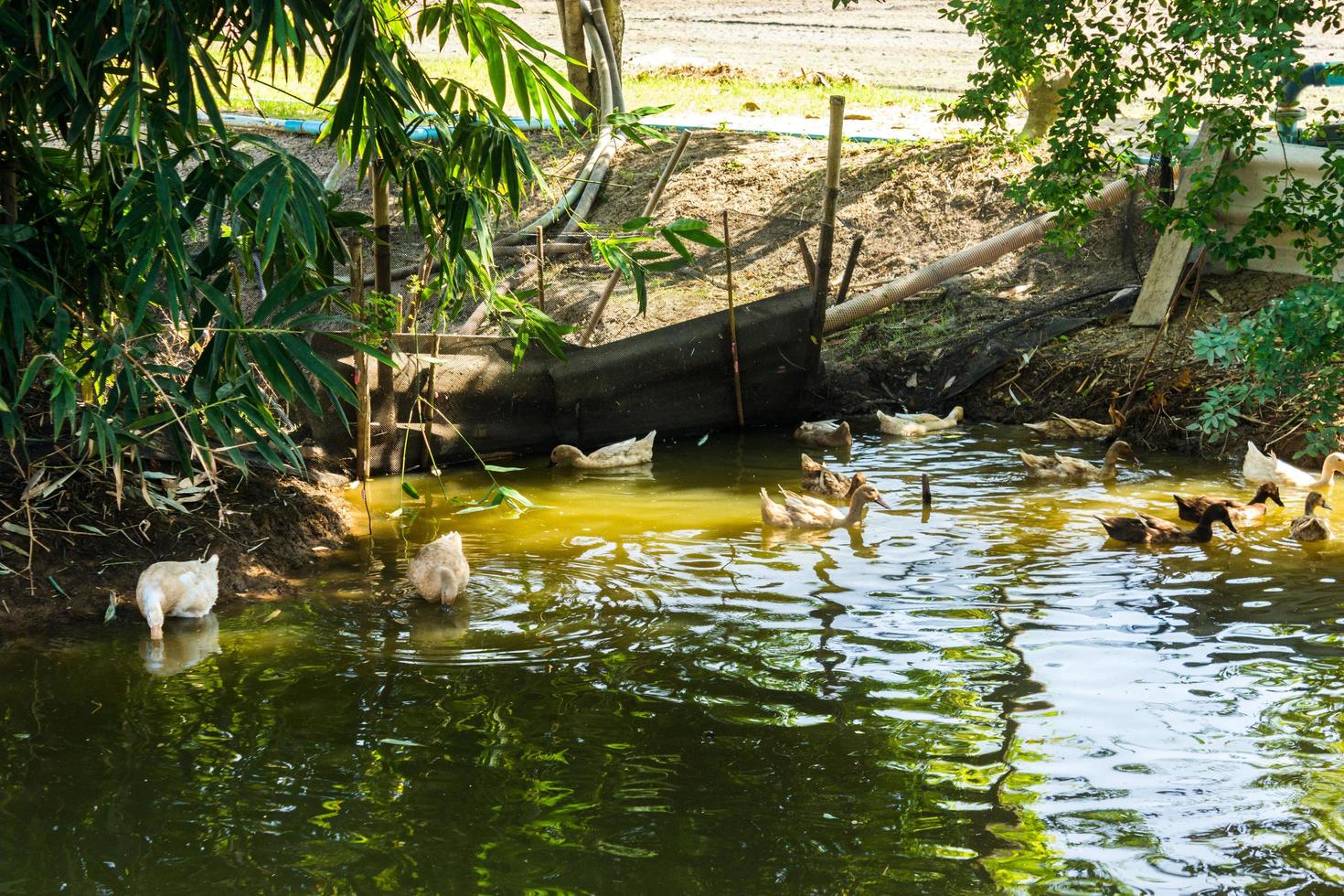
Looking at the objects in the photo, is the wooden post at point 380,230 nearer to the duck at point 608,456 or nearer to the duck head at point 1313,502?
the duck at point 608,456

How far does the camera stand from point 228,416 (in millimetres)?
6410

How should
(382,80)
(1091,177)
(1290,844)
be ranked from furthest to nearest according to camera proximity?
1. (1091,177)
2. (382,80)
3. (1290,844)

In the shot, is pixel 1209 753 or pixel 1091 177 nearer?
pixel 1209 753

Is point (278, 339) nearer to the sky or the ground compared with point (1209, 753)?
nearer to the sky

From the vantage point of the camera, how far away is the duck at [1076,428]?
36.1ft

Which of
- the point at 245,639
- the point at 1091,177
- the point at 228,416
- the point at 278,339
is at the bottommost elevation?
the point at 245,639

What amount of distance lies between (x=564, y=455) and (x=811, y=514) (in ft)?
8.56

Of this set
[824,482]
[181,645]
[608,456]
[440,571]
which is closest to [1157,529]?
[824,482]

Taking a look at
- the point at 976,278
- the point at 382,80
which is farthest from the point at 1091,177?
the point at 382,80

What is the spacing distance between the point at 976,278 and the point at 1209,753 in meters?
8.91

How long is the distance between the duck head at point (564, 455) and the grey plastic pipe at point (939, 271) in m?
2.79

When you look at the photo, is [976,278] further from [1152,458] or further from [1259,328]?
[1259,328]

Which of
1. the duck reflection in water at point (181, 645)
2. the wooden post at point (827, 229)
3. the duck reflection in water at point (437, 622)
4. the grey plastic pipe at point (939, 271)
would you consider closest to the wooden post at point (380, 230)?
the duck reflection in water at point (437, 622)

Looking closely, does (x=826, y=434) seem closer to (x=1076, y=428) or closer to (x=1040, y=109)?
(x=1076, y=428)
